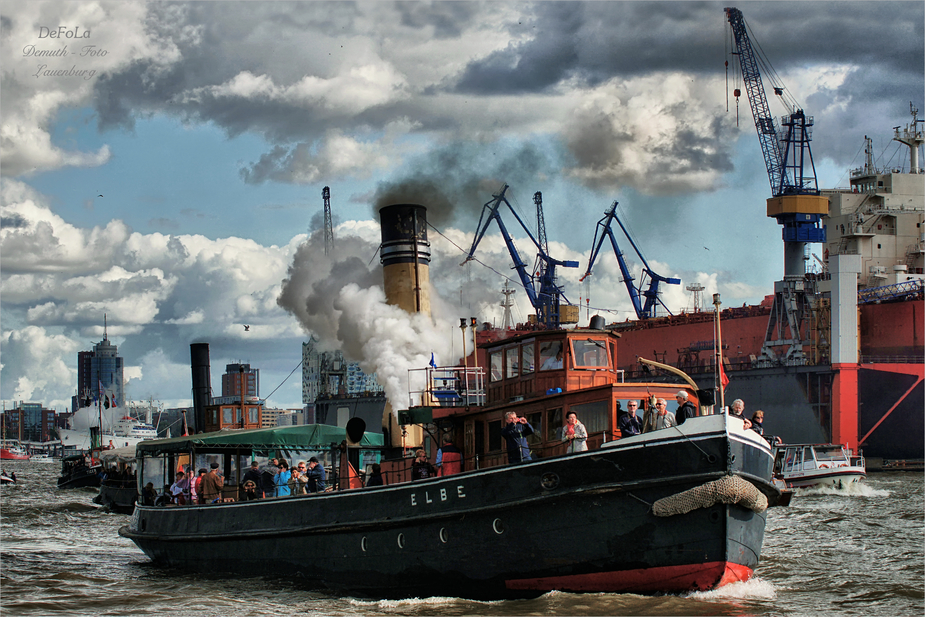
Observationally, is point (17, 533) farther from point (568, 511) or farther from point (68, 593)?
point (568, 511)

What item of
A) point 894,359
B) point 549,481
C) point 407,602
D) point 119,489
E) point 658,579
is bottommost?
point 407,602

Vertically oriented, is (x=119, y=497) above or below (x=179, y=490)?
below

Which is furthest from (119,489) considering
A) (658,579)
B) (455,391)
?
(658,579)

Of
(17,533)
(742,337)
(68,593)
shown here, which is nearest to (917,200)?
(742,337)

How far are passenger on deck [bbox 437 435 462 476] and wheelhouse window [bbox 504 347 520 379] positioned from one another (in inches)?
72.4

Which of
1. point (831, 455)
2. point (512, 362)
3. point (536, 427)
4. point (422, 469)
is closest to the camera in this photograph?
point (536, 427)

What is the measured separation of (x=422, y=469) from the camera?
20.7m

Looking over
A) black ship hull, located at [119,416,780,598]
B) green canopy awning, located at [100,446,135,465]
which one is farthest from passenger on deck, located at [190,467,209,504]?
green canopy awning, located at [100,446,135,465]

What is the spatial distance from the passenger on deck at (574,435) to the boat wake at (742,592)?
3.08m

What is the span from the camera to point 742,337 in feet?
300

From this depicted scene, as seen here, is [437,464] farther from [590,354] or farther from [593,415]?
[590,354]

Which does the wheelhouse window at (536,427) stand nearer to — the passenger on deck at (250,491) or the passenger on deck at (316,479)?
the passenger on deck at (316,479)

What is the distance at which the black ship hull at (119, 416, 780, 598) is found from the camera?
690 inches

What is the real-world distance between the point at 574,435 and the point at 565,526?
60.7 inches
